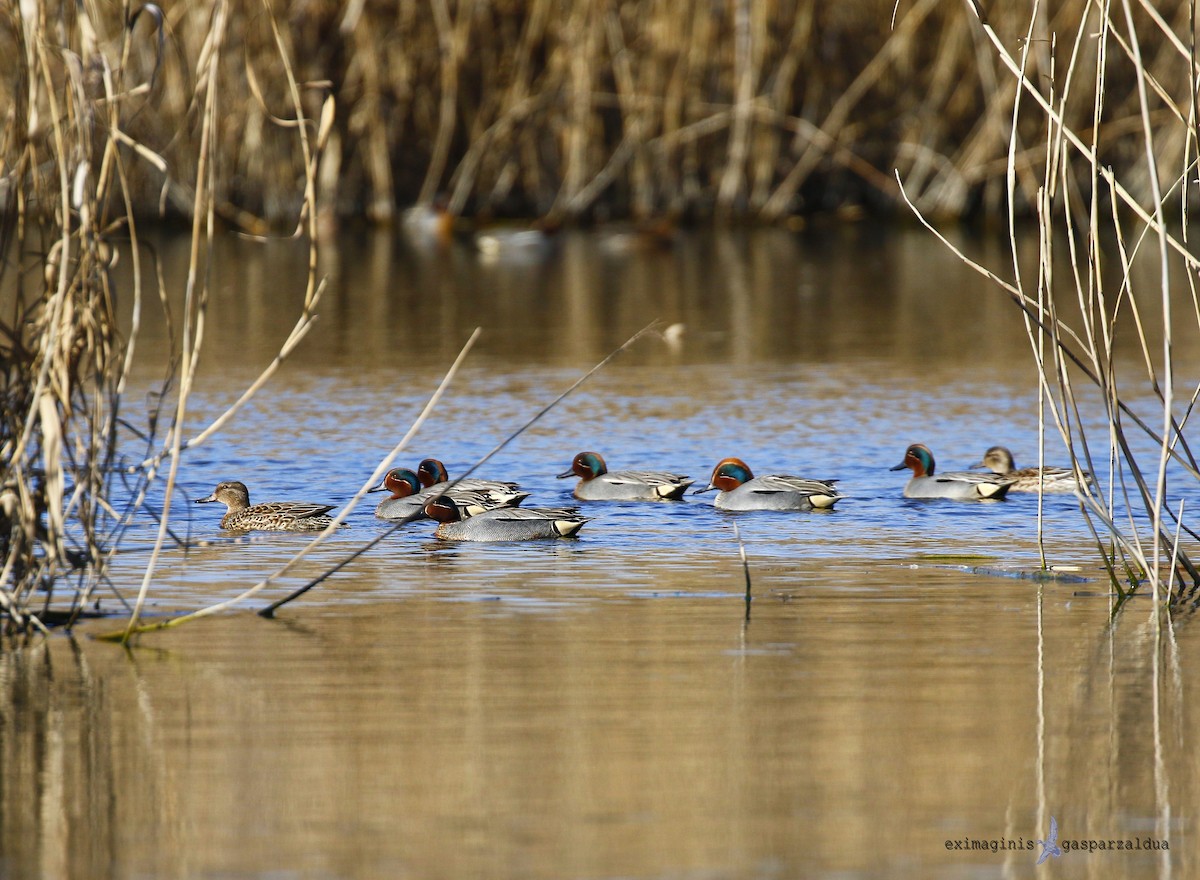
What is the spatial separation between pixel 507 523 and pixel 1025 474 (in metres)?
2.49

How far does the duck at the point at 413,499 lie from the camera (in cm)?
836

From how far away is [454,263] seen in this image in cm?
2217

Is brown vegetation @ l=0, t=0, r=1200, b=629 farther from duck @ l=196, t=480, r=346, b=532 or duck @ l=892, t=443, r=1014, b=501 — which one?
duck @ l=196, t=480, r=346, b=532

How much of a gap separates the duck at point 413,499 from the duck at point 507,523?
0.12 m

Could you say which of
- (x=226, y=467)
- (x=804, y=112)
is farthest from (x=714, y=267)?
(x=226, y=467)

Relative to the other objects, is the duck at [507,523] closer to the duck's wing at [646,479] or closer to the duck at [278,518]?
the duck at [278,518]

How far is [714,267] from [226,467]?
40.1 ft

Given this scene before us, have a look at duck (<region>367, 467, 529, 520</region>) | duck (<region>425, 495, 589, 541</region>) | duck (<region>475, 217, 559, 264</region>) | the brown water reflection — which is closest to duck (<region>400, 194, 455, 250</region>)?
duck (<region>475, 217, 559, 264</region>)

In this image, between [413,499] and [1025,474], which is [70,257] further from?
[1025,474]

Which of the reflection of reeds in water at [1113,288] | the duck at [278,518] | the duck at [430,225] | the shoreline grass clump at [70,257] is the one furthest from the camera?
the duck at [430,225]

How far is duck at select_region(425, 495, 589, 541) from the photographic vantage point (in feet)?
25.6

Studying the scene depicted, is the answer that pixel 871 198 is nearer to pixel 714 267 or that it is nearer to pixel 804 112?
pixel 804 112

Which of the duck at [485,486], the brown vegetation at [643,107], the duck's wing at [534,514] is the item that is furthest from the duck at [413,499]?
the brown vegetation at [643,107]

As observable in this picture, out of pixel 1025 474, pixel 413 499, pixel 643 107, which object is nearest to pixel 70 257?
pixel 413 499
